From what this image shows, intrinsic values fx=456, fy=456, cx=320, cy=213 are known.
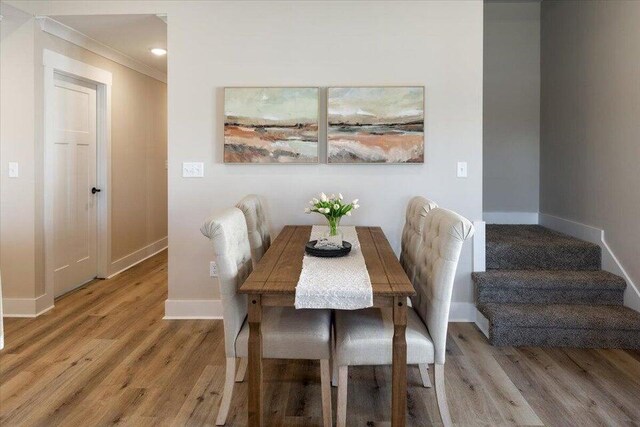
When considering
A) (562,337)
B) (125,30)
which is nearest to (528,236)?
(562,337)

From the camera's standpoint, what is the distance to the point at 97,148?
456cm

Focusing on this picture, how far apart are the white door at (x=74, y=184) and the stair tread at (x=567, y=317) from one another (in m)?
3.59

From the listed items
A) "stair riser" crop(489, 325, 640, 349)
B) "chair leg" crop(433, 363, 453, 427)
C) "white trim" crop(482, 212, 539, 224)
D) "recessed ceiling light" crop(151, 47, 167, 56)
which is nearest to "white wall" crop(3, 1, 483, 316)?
"stair riser" crop(489, 325, 640, 349)

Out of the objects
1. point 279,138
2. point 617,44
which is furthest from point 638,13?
point 279,138

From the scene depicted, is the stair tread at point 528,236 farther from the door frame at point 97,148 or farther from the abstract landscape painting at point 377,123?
the door frame at point 97,148

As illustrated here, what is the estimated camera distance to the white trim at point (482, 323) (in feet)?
10.3

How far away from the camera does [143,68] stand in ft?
17.3

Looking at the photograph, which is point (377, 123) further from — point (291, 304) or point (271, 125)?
point (291, 304)

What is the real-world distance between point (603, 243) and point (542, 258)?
447mm

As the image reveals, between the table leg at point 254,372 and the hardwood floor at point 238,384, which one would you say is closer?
the table leg at point 254,372

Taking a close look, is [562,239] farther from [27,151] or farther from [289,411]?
[27,151]

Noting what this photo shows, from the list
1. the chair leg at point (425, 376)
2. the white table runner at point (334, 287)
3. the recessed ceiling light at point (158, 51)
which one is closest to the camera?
the white table runner at point (334, 287)

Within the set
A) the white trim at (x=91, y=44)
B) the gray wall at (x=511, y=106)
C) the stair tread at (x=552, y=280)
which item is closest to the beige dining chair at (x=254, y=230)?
the stair tread at (x=552, y=280)

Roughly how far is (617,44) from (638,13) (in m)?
0.27
